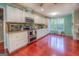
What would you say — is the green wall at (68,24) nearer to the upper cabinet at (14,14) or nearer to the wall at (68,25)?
the wall at (68,25)

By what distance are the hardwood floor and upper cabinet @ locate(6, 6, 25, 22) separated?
585 millimetres

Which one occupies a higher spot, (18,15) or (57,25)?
(18,15)

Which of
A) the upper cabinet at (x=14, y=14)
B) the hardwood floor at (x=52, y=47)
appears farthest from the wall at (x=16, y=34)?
the hardwood floor at (x=52, y=47)

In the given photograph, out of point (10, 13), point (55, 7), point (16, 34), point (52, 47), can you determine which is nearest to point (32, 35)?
point (16, 34)

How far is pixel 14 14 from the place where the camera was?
1656 millimetres

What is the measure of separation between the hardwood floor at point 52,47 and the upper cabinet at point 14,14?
585mm

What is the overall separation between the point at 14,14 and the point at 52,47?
99 cm

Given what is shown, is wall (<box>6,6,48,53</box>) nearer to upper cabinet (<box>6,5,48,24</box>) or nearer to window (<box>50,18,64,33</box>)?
upper cabinet (<box>6,5,48,24</box>)

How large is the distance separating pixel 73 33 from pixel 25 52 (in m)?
1.04

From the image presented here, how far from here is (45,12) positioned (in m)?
1.82

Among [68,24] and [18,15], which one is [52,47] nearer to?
[68,24]

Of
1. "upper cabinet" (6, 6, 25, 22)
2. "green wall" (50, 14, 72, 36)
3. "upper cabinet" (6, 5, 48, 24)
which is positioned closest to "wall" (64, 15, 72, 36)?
"green wall" (50, 14, 72, 36)

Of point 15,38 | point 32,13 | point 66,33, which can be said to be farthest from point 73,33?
point 15,38

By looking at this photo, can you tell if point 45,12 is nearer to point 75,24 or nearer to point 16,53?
point 75,24
